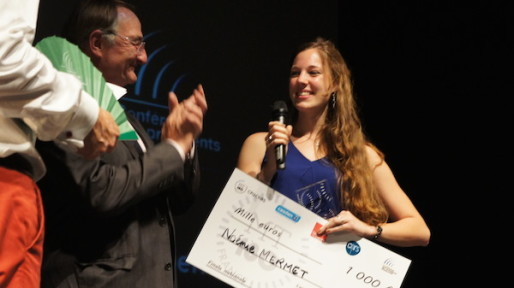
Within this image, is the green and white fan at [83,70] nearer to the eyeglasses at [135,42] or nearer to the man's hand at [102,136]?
the man's hand at [102,136]

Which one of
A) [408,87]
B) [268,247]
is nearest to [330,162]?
[268,247]

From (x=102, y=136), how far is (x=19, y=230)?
0.27 metres

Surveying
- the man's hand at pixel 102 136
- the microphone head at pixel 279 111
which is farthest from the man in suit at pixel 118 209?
the microphone head at pixel 279 111

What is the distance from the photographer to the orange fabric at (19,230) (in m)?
1.52

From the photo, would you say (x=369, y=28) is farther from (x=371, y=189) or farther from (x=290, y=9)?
(x=371, y=189)

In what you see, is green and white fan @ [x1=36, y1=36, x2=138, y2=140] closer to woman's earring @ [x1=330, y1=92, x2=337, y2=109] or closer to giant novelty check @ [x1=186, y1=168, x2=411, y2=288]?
giant novelty check @ [x1=186, y1=168, x2=411, y2=288]

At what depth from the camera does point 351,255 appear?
2430 millimetres

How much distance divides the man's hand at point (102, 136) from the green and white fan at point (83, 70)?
111 mm

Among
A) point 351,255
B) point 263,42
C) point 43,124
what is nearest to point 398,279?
point 351,255

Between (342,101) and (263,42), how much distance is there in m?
1.39

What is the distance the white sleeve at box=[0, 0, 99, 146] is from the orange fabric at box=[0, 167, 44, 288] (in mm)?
115

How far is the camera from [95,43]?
Result: 2254 mm

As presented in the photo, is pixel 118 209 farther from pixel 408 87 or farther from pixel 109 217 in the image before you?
pixel 408 87

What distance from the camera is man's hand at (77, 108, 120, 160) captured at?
5.51ft
